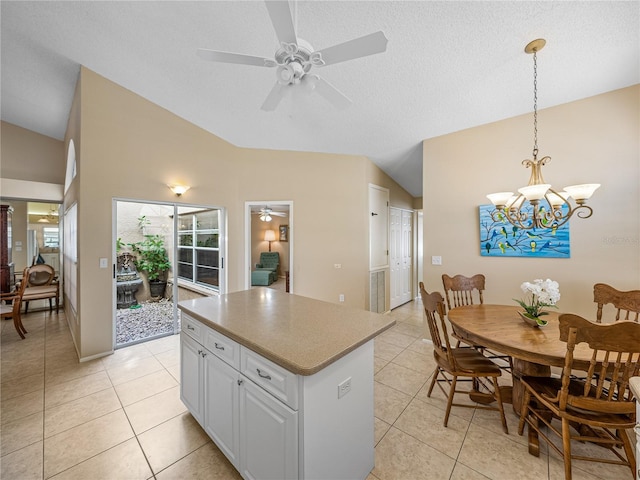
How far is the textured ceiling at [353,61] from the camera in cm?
193

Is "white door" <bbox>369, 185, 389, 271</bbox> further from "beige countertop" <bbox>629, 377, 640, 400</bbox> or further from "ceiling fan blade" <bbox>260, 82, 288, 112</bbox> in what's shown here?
"beige countertop" <bbox>629, 377, 640, 400</bbox>

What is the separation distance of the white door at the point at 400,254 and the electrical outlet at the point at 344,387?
4035 millimetres

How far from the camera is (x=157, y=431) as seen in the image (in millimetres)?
1896

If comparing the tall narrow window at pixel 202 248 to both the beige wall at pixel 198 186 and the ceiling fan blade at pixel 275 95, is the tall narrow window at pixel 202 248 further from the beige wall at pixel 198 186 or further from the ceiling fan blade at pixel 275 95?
the ceiling fan blade at pixel 275 95

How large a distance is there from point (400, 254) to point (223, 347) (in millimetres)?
4696

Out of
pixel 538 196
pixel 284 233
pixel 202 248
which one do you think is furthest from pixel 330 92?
pixel 284 233

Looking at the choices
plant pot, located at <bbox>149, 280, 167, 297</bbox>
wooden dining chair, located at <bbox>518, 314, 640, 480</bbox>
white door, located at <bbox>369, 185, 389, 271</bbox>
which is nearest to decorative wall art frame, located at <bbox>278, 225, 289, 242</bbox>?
white door, located at <bbox>369, 185, 389, 271</bbox>

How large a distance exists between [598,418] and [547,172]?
95.3 inches

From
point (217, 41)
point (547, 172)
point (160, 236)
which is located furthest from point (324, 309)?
point (160, 236)

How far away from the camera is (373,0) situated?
1.86 meters

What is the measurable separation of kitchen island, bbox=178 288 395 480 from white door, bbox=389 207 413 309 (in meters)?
3.69

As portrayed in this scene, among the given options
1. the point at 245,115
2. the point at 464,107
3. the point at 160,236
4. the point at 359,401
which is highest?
the point at 245,115

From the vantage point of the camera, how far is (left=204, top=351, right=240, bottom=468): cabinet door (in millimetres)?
1456

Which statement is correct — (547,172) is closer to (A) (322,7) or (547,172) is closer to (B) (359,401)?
(A) (322,7)
